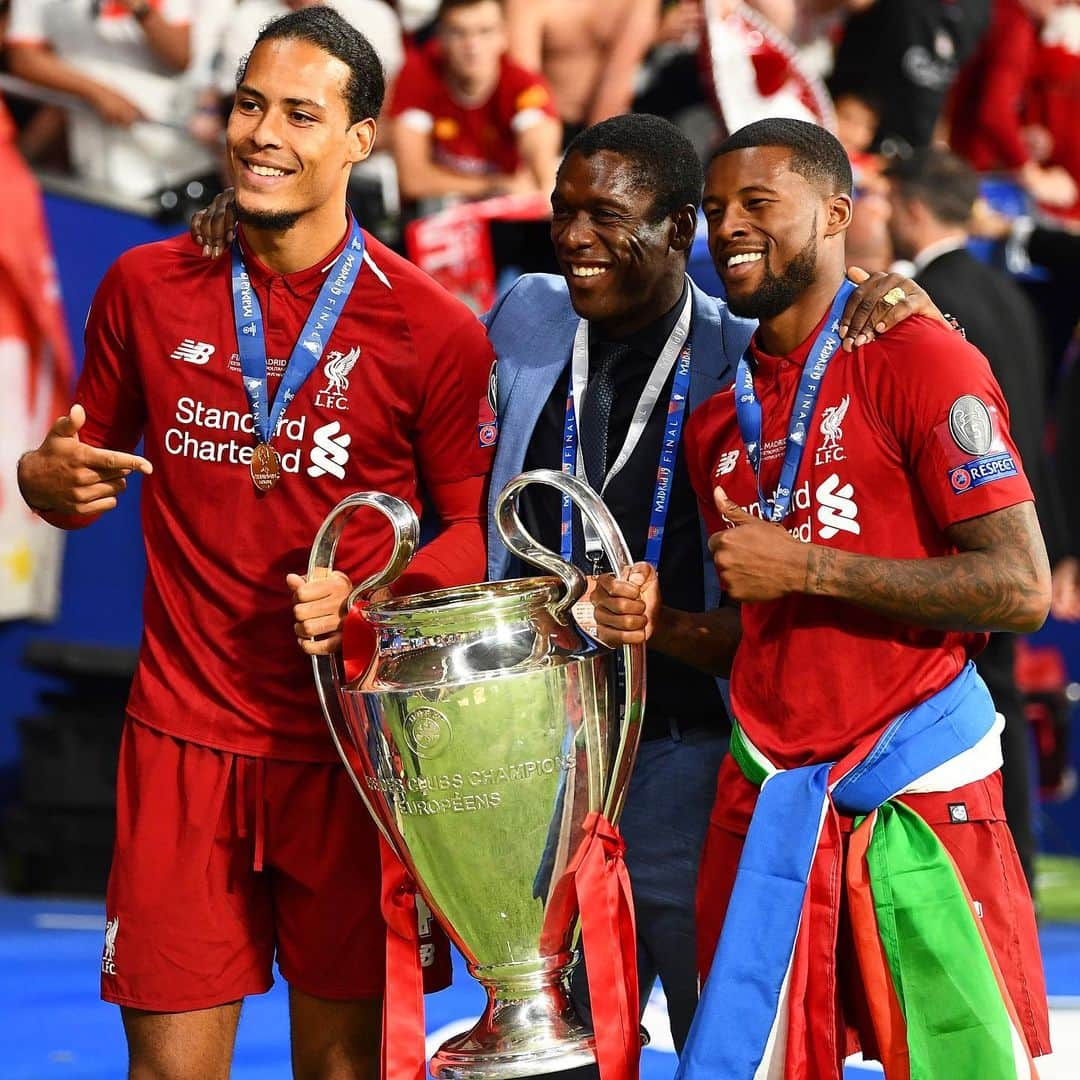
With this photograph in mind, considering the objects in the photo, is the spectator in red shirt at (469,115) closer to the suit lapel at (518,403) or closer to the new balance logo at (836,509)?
the suit lapel at (518,403)

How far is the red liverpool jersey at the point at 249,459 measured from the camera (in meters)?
Answer: 2.96

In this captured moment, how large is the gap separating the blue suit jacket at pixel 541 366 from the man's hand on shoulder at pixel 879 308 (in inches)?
14.9

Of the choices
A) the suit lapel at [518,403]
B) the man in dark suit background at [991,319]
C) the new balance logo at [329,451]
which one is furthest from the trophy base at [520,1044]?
the man in dark suit background at [991,319]

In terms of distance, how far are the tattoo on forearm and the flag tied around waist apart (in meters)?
0.16

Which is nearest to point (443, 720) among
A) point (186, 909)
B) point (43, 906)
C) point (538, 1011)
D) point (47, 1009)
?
point (538, 1011)

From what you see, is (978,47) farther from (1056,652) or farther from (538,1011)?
(538,1011)

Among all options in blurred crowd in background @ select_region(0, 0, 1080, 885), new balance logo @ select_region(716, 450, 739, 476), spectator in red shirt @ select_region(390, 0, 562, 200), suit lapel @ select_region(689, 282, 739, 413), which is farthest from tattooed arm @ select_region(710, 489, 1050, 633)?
spectator in red shirt @ select_region(390, 0, 562, 200)

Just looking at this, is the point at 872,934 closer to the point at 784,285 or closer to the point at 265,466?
the point at 784,285

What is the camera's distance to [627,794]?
10.1 feet

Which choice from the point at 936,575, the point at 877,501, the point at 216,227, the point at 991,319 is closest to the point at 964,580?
the point at 936,575

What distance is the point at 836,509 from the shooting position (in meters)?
2.66

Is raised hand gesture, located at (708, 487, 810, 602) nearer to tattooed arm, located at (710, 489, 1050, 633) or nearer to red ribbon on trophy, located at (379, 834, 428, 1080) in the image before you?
tattooed arm, located at (710, 489, 1050, 633)

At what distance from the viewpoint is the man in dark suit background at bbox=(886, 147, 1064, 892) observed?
4832 millimetres

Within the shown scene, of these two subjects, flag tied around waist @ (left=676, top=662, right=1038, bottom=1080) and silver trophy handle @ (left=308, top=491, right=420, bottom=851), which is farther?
silver trophy handle @ (left=308, top=491, right=420, bottom=851)
